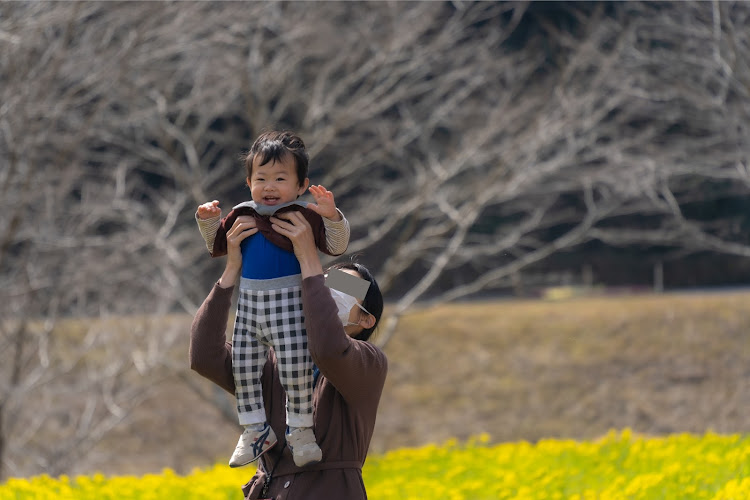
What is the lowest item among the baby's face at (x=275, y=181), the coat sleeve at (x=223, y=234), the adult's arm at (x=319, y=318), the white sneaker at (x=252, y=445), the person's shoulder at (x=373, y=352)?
the white sneaker at (x=252, y=445)

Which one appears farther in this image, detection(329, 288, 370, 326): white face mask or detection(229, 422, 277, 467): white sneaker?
detection(329, 288, 370, 326): white face mask

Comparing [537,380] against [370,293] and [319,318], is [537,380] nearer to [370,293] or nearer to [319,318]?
[370,293]

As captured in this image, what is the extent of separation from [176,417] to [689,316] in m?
7.47

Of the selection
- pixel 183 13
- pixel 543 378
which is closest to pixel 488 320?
pixel 543 378

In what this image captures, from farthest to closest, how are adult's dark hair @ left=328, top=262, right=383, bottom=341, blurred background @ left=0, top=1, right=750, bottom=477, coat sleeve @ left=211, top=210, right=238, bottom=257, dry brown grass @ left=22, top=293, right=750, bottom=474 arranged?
dry brown grass @ left=22, top=293, right=750, bottom=474 → blurred background @ left=0, top=1, right=750, bottom=477 → adult's dark hair @ left=328, top=262, right=383, bottom=341 → coat sleeve @ left=211, top=210, right=238, bottom=257

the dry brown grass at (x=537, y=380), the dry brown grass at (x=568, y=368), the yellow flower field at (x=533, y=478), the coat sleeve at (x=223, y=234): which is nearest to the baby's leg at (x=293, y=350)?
the coat sleeve at (x=223, y=234)

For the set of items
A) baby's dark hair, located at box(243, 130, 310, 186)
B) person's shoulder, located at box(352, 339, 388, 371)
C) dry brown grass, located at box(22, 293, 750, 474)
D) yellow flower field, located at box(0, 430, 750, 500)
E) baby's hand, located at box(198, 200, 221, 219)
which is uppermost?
baby's dark hair, located at box(243, 130, 310, 186)

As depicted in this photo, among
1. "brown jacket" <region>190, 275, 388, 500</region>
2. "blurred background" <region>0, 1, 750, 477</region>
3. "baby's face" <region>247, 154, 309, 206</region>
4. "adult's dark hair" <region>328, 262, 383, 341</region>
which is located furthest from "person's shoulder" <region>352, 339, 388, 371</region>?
"blurred background" <region>0, 1, 750, 477</region>

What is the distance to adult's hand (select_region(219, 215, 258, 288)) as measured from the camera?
2.05 metres

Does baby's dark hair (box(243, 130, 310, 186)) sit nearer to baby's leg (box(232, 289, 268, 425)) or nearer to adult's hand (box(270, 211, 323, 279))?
adult's hand (box(270, 211, 323, 279))

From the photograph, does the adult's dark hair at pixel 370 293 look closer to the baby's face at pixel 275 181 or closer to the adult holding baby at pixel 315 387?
the adult holding baby at pixel 315 387

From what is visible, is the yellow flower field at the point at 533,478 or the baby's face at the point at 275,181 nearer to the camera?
the baby's face at the point at 275,181

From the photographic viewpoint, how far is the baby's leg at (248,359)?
2051mm

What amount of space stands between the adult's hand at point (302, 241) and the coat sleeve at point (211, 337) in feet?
0.74
